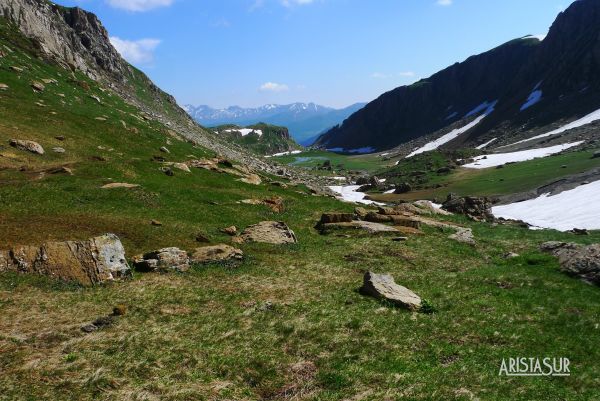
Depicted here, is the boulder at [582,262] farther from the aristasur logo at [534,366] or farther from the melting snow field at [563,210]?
the melting snow field at [563,210]

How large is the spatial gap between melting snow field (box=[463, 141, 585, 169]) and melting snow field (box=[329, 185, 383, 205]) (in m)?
39.8

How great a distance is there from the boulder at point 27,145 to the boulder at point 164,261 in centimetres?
3056

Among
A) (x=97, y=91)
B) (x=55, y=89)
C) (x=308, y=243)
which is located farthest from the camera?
(x=97, y=91)

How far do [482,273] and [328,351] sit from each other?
1499cm

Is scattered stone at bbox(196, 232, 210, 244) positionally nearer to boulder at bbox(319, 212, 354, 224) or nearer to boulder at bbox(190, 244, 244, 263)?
boulder at bbox(190, 244, 244, 263)

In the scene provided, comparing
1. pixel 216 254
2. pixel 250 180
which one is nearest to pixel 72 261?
pixel 216 254

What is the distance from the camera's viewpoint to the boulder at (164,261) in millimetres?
25219

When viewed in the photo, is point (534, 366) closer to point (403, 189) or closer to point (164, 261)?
point (164, 261)

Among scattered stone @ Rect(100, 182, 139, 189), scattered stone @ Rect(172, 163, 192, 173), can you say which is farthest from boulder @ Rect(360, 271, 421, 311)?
scattered stone @ Rect(172, 163, 192, 173)

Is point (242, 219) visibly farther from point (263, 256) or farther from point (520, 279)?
point (520, 279)

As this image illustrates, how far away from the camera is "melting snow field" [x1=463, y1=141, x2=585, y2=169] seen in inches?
5492

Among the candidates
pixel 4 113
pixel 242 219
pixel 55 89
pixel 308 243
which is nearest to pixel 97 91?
pixel 55 89

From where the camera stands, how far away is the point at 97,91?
96.6 meters

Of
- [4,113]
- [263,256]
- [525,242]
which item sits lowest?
[525,242]
